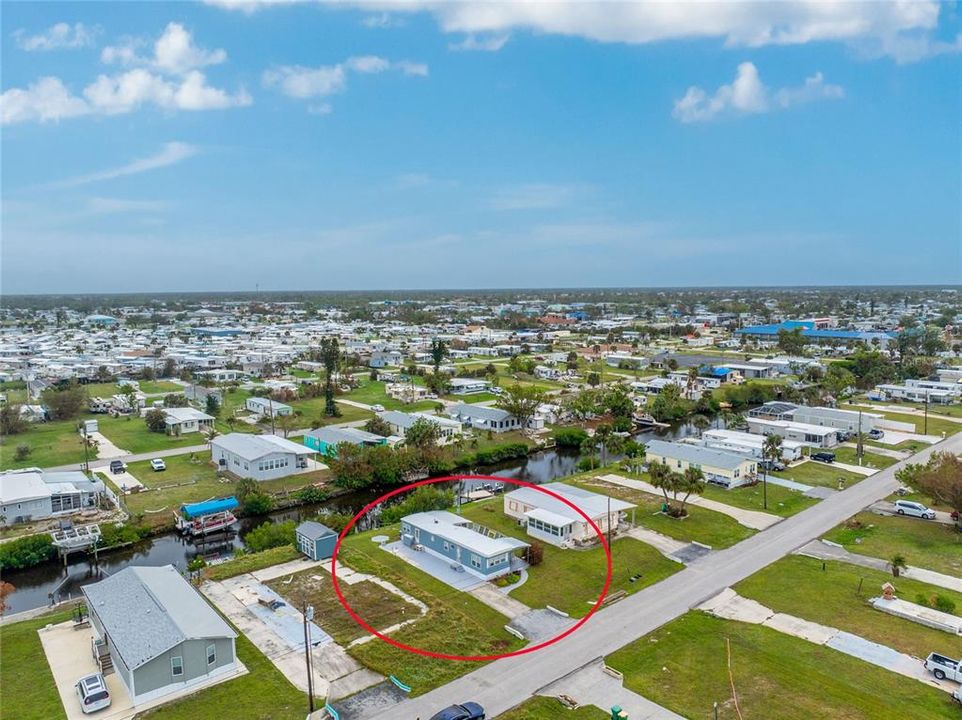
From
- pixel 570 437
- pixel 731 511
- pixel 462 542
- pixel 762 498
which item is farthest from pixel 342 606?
pixel 570 437

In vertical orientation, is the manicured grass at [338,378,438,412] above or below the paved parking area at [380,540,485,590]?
above

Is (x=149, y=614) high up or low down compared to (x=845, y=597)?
up

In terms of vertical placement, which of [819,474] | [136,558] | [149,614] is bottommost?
[136,558]

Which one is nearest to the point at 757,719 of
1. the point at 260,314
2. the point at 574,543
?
the point at 574,543

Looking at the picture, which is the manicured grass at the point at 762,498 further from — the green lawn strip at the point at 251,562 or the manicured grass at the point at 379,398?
the manicured grass at the point at 379,398

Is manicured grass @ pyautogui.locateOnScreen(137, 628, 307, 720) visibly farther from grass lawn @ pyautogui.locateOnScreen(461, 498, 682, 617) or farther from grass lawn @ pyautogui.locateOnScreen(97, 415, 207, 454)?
grass lawn @ pyautogui.locateOnScreen(97, 415, 207, 454)

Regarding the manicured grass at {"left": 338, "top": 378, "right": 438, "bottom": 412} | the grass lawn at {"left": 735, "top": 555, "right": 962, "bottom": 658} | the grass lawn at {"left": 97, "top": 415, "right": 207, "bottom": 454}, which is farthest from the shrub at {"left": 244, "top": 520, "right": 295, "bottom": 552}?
the manicured grass at {"left": 338, "top": 378, "right": 438, "bottom": 412}

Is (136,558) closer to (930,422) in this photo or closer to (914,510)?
(914,510)
